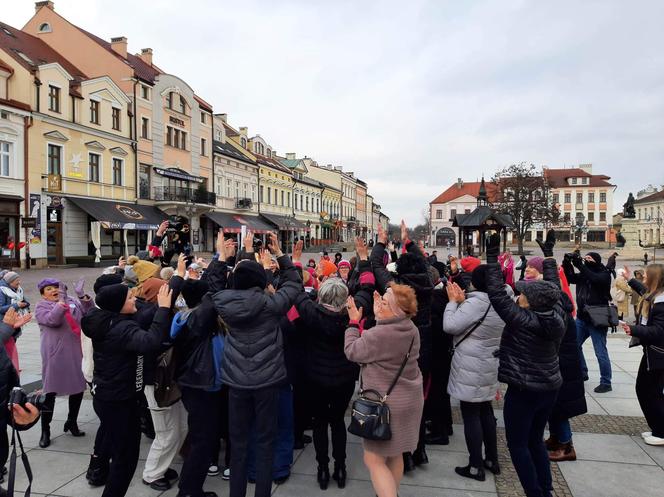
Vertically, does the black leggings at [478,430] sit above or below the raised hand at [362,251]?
below

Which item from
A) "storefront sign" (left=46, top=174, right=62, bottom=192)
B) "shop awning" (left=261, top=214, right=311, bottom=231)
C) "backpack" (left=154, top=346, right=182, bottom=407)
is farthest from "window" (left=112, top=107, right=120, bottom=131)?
"backpack" (left=154, top=346, right=182, bottom=407)

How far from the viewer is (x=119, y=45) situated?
34344mm

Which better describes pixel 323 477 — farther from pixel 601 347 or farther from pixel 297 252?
pixel 601 347

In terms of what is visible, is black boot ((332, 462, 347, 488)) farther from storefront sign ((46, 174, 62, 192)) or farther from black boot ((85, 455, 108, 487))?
storefront sign ((46, 174, 62, 192))

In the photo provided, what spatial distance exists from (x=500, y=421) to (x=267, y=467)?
3.19 metres

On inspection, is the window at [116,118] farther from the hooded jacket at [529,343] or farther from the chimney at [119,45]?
the hooded jacket at [529,343]

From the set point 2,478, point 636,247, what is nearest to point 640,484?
point 2,478

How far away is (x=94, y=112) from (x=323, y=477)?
30347 millimetres

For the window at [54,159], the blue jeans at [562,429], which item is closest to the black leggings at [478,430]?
the blue jeans at [562,429]

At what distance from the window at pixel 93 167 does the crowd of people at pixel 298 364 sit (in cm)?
2663

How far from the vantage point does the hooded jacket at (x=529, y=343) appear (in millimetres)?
3430

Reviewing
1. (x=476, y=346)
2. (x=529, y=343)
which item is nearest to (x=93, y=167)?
(x=476, y=346)

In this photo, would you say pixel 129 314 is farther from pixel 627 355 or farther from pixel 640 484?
pixel 627 355

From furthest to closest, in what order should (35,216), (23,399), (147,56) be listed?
(147,56) → (35,216) → (23,399)
